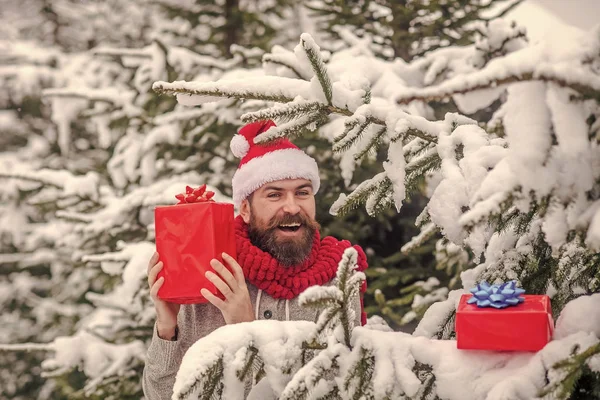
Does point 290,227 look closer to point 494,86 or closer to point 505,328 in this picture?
point 505,328

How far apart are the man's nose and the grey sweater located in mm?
344

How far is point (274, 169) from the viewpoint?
2494 millimetres

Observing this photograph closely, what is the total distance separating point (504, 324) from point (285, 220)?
135 centimetres

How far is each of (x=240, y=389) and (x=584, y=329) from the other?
680mm

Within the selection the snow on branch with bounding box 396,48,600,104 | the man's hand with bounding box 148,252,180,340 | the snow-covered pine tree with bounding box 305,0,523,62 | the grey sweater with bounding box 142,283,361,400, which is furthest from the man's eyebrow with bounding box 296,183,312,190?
the snow-covered pine tree with bounding box 305,0,523,62

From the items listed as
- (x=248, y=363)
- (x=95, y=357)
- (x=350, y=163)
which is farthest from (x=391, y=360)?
(x=95, y=357)

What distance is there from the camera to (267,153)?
8.38 ft

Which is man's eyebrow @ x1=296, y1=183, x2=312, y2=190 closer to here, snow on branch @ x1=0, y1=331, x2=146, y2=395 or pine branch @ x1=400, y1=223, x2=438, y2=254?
pine branch @ x1=400, y1=223, x2=438, y2=254

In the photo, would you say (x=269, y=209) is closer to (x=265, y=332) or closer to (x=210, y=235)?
(x=210, y=235)

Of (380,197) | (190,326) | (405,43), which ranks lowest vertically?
(190,326)

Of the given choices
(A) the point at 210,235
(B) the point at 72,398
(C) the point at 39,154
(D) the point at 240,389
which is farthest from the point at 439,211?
(C) the point at 39,154

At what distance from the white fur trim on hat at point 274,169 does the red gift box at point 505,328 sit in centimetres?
133

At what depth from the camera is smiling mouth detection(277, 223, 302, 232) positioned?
2504 millimetres

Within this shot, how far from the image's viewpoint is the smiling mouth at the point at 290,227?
2.50m
